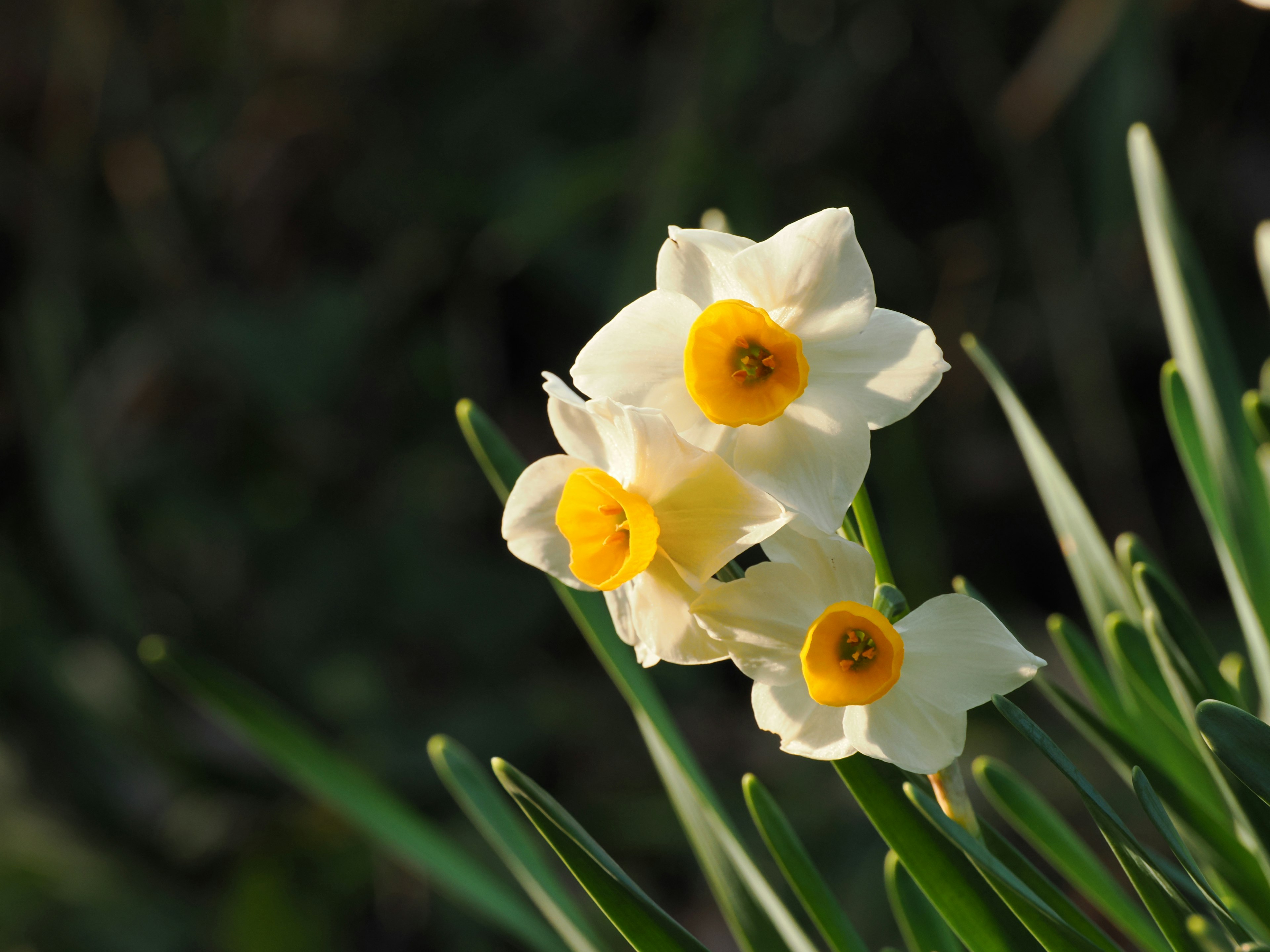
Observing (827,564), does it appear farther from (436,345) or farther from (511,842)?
(436,345)

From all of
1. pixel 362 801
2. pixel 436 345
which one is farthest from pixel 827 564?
pixel 436 345

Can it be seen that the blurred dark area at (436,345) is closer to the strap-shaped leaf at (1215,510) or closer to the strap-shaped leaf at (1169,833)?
the strap-shaped leaf at (1215,510)

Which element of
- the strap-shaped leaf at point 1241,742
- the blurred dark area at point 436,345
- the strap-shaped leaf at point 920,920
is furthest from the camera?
the blurred dark area at point 436,345

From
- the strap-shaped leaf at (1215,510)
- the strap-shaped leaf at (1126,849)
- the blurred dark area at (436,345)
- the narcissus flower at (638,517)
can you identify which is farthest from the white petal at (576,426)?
the blurred dark area at (436,345)

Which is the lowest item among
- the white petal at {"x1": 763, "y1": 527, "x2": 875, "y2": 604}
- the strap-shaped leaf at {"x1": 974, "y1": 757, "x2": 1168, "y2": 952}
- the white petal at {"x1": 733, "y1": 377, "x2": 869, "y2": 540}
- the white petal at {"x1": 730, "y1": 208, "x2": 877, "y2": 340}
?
the strap-shaped leaf at {"x1": 974, "y1": 757, "x2": 1168, "y2": 952}

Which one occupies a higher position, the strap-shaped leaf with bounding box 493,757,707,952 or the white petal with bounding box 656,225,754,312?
the white petal with bounding box 656,225,754,312

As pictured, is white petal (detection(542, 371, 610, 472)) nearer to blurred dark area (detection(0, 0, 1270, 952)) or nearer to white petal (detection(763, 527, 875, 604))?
white petal (detection(763, 527, 875, 604))

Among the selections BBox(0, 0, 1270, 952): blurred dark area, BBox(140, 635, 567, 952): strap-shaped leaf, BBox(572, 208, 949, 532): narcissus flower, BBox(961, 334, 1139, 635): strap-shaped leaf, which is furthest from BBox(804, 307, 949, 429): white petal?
BBox(0, 0, 1270, 952): blurred dark area
